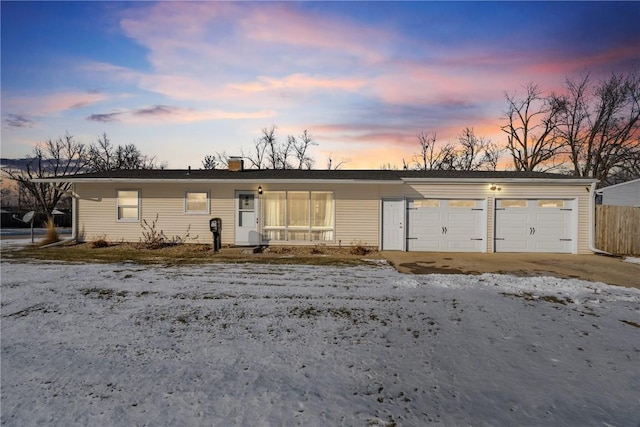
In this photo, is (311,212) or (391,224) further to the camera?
(311,212)

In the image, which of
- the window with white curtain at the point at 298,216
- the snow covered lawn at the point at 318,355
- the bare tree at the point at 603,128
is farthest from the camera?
the bare tree at the point at 603,128

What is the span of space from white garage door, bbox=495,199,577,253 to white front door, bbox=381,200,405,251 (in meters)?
3.86

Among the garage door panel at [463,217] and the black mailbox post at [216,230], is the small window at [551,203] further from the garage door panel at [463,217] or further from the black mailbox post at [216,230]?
the black mailbox post at [216,230]

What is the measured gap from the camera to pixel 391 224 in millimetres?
13102

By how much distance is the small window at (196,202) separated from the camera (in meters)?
13.5

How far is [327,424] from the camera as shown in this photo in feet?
8.85

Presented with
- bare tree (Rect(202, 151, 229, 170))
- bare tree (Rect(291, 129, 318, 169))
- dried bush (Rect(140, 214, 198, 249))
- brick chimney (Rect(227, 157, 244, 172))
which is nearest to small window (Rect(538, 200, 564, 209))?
brick chimney (Rect(227, 157, 244, 172))

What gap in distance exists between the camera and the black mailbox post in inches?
486

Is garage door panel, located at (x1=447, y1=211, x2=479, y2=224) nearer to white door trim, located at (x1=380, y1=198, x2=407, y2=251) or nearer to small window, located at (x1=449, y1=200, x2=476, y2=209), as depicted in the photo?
small window, located at (x1=449, y1=200, x2=476, y2=209)

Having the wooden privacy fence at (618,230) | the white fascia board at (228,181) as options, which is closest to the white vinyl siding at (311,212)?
the white fascia board at (228,181)

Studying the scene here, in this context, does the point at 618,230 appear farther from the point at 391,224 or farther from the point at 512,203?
the point at 391,224

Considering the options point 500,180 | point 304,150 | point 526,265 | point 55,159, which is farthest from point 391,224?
point 55,159

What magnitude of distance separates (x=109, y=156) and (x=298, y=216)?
33101 mm

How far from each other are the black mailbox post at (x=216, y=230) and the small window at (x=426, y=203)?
25.4ft
